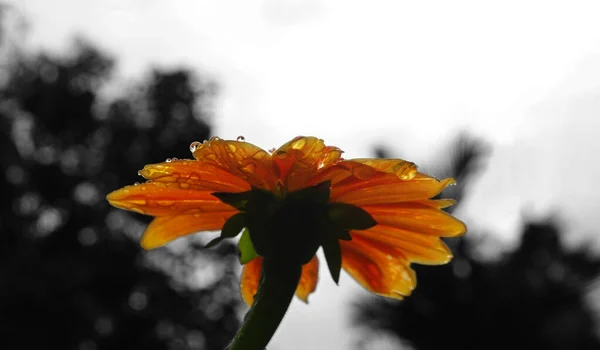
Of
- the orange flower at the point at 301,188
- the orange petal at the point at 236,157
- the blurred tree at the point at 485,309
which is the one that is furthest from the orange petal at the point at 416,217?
the blurred tree at the point at 485,309

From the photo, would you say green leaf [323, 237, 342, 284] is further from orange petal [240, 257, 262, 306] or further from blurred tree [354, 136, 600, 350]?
blurred tree [354, 136, 600, 350]

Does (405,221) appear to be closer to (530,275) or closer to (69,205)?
(530,275)

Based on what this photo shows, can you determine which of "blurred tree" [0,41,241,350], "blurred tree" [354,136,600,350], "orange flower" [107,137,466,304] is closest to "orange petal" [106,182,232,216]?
"orange flower" [107,137,466,304]

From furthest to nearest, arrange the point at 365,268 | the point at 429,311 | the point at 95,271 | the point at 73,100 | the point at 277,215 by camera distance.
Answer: the point at 73,100 → the point at 95,271 → the point at 429,311 → the point at 365,268 → the point at 277,215

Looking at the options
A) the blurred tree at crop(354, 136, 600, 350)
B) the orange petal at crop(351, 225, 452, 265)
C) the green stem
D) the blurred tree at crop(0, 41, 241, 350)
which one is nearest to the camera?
the green stem

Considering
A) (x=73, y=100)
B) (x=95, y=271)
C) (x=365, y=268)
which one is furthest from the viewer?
(x=73, y=100)

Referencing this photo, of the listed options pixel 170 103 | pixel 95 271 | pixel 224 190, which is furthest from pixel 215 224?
pixel 170 103
